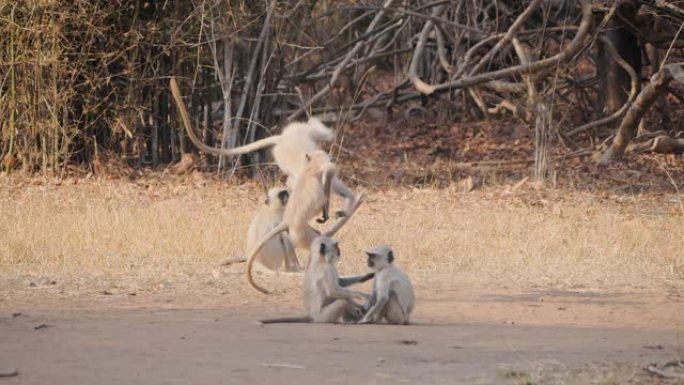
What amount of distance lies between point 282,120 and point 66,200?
3785 mm

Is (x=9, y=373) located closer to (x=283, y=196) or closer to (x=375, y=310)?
(x=375, y=310)

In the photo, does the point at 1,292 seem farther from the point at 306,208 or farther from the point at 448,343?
the point at 448,343

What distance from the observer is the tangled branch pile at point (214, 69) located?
1291 centimetres

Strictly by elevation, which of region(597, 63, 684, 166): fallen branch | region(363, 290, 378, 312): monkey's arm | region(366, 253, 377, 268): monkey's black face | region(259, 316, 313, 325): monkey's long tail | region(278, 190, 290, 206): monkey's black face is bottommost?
region(259, 316, 313, 325): monkey's long tail

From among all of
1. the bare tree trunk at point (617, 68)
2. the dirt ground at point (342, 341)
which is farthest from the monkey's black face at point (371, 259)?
the bare tree trunk at point (617, 68)

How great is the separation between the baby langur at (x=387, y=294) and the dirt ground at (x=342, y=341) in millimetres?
94

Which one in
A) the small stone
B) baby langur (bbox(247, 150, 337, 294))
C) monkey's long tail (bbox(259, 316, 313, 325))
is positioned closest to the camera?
the small stone

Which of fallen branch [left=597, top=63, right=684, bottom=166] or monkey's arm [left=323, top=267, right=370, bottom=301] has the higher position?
fallen branch [left=597, top=63, right=684, bottom=166]

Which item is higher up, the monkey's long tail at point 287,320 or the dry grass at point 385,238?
the dry grass at point 385,238

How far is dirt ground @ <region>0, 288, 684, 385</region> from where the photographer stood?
4895mm

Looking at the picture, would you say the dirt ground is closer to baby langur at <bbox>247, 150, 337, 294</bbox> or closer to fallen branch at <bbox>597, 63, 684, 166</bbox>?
baby langur at <bbox>247, 150, 337, 294</bbox>

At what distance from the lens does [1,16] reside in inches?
504

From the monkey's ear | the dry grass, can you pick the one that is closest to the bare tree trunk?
the dry grass

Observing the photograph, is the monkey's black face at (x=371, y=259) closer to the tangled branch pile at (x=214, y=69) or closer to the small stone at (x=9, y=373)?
the small stone at (x=9, y=373)
